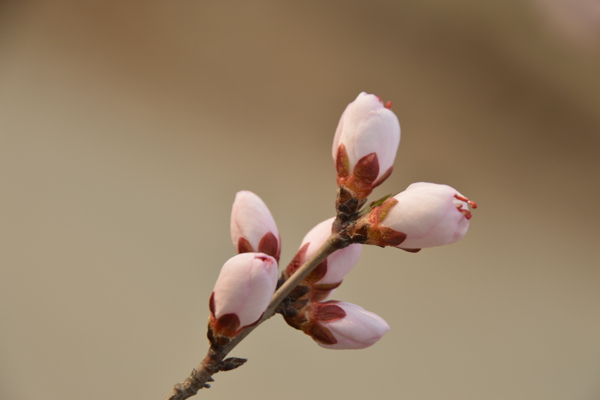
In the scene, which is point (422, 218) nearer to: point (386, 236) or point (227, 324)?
point (386, 236)

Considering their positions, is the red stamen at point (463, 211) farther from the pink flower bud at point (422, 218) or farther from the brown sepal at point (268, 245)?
the brown sepal at point (268, 245)

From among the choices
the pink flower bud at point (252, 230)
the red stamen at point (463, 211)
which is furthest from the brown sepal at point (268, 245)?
the red stamen at point (463, 211)

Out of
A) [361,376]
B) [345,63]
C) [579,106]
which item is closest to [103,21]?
[345,63]

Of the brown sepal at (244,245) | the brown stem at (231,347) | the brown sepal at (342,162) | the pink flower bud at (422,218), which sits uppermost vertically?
the brown sepal at (342,162)

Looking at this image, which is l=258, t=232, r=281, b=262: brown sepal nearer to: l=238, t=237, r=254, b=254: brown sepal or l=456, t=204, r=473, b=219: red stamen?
l=238, t=237, r=254, b=254: brown sepal

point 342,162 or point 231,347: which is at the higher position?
point 342,162

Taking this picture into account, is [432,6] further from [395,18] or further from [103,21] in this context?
[103,21]

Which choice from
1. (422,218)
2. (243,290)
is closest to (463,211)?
(422,218)
